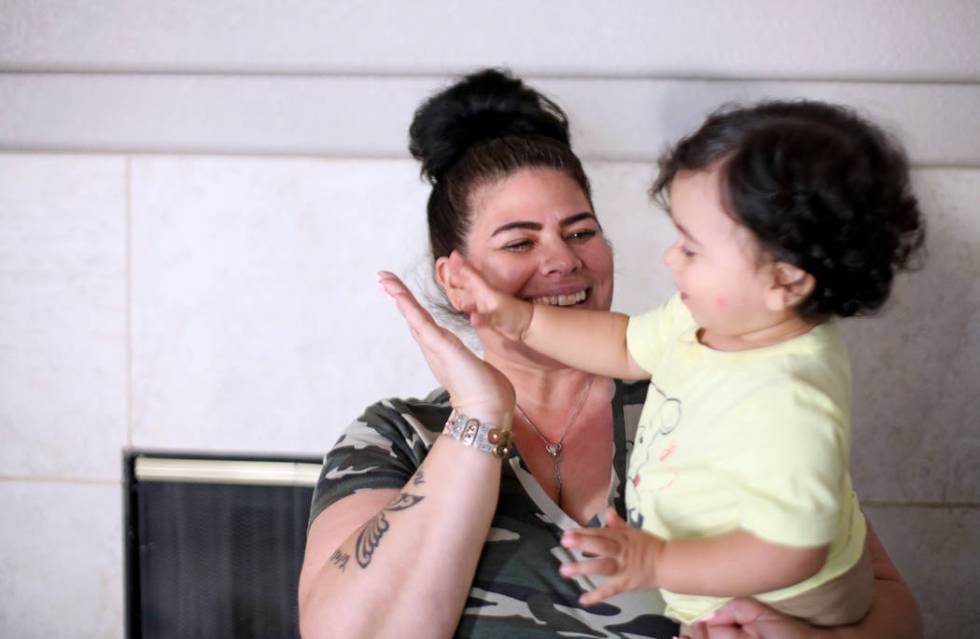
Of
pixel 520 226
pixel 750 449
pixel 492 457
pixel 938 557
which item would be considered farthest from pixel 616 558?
pixel 938 557

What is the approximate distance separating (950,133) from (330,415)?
1.37 metres

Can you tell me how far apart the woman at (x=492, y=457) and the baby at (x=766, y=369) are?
15cm

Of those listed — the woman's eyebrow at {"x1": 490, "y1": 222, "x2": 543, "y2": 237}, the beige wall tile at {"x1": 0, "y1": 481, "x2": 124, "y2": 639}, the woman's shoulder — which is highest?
the woman's eyebrow at {"x1": 490, "y1": 222, "x2": 543, "y2": 237}

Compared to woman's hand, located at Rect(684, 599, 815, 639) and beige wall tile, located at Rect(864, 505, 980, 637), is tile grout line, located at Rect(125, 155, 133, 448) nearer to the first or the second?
woman's hand, located at Rect(684, 599, 815, 639)

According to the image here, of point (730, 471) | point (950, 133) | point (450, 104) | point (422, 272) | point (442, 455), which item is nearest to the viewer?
point (730, 471)

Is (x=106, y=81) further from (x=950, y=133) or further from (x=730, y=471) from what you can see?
(x=950, y=133)

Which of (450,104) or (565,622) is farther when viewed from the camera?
(450,104)

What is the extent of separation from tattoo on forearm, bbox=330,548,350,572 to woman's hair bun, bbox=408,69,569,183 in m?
0.67

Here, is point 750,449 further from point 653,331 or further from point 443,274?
point 443,274

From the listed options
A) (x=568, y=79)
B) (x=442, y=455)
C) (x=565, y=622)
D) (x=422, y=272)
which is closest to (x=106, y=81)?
(x=422, y=272)

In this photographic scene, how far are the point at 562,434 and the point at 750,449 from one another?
0.53 m

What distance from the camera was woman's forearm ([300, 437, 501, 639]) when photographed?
41.0 inches

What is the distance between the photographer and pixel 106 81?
178 cm

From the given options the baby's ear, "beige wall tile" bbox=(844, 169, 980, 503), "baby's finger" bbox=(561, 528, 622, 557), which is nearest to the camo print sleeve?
"baby's finger" bbox=(561, 528, 622, 557)
